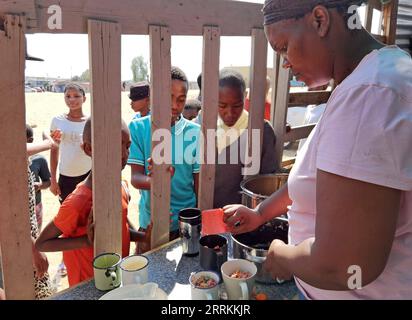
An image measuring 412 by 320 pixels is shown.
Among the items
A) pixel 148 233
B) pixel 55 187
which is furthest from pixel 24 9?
pixel 55 187

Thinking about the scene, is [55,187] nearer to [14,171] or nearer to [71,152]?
[71,152]

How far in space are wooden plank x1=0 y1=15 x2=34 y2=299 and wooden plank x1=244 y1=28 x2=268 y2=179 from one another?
1.21 m

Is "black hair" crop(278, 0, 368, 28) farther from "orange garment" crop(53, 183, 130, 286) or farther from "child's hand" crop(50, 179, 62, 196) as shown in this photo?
"child's hand" crop(50, 179, 62, 196)

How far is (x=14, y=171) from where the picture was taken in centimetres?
114

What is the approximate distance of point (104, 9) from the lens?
1.25 m

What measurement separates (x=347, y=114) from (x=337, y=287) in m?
0.41

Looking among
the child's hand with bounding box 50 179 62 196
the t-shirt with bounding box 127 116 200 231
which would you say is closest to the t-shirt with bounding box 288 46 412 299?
the t-shirt with bounding box 127 116 200 231

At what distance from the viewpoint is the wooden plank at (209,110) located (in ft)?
5.32

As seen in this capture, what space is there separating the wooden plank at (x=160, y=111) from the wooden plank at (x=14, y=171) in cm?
51

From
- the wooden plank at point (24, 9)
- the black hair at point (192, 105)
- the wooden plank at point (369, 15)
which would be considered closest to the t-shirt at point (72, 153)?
the black hair at point (192, 105)

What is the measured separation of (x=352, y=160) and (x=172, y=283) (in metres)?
0.98

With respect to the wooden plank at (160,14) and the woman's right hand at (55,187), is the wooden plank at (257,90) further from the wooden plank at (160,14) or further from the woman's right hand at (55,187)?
the woman's right hand at (55,187)
